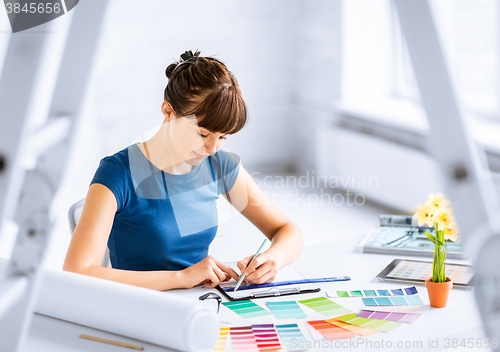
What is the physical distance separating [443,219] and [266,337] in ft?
1.36

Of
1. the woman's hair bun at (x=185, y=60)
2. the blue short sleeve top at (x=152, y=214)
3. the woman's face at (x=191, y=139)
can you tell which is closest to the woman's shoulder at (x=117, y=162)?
the blue short sleeve top at (x=152, y=214)

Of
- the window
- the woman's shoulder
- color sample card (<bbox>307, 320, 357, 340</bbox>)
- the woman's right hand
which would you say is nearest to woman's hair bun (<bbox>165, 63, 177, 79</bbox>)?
the woman's shoulder

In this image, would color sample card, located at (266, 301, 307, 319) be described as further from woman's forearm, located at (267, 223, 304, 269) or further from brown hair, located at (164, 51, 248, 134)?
brown hair, located at (164, 51, 248, 134)

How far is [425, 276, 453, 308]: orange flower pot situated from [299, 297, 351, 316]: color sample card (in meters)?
0.16

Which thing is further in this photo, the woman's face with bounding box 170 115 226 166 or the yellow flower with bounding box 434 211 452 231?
the woman's face with bounding box 170 115 226 166

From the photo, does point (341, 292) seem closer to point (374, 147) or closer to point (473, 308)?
point (473, 308)

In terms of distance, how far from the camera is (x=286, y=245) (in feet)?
4.20

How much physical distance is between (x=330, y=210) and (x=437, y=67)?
292 cm

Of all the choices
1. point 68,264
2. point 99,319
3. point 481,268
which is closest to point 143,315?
point 99,319

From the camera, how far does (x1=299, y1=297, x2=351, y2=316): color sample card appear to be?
96 centimetres

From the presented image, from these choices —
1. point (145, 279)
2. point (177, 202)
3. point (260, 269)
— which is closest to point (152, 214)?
point (177, 202)

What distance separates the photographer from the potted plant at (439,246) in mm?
957

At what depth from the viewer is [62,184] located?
0.50 meters

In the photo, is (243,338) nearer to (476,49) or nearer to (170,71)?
(170,71)
